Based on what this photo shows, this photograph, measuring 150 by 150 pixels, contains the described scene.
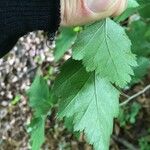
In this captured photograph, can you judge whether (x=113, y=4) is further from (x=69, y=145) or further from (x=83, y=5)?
(x=69, y=145)

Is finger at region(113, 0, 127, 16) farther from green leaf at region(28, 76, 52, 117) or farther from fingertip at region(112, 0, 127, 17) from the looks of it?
green leaf at region(28, 76, 52, 117)

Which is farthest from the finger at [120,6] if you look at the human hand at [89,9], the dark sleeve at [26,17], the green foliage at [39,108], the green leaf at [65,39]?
the green leaf at [65,39]

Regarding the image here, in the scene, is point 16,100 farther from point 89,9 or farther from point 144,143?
point 89,9

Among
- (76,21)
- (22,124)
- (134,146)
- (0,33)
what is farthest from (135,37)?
(22,124)

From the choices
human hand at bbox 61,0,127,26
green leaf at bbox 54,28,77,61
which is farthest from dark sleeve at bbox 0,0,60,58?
green leaf at bbox 54,28,77,61

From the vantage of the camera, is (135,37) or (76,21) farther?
(135,37)

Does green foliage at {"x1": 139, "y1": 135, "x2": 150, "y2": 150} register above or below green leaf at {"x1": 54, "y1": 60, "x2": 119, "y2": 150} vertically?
below
